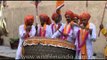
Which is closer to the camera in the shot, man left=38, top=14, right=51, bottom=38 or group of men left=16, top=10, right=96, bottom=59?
group of men left=16, top=10, right=96, bottom=59

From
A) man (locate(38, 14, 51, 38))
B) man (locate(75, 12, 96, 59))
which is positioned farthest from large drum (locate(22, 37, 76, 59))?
man (locate(38, 14, 51, 38))

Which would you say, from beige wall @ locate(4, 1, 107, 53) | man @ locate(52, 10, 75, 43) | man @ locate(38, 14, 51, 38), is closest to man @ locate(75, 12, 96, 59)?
man @ locate(52, 10, 75, 43)

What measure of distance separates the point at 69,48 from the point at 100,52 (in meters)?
4.71

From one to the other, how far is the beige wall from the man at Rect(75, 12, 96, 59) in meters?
3.76

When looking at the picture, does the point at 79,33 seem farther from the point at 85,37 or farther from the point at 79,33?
the point at 85,37

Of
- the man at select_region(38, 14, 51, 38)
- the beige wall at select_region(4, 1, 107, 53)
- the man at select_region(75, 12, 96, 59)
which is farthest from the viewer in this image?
the beige wall at select_region(4, 1, 107, 53)

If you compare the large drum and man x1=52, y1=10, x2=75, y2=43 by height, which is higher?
man x1=52, y1=10, x2=75, y2=43

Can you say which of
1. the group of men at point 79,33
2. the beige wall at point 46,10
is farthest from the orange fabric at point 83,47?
the beige wall at point 46,10

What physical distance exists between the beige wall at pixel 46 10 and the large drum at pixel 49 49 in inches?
178

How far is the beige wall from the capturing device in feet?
41.0

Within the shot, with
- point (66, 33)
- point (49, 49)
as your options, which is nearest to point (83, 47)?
point (66, 33)

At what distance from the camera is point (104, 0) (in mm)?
12297

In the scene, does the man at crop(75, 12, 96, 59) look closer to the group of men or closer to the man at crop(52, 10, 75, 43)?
the group of men

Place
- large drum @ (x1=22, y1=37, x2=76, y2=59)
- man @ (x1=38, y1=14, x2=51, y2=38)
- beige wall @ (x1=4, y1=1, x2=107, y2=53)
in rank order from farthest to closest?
beige wall @ (x1=4, y1=1, x2=107, y2=53) < man @ (x1=38, y1=14, x2=51, y2=38) < large drum @ (x1=22, y1=37, x2=76, y2=59)
